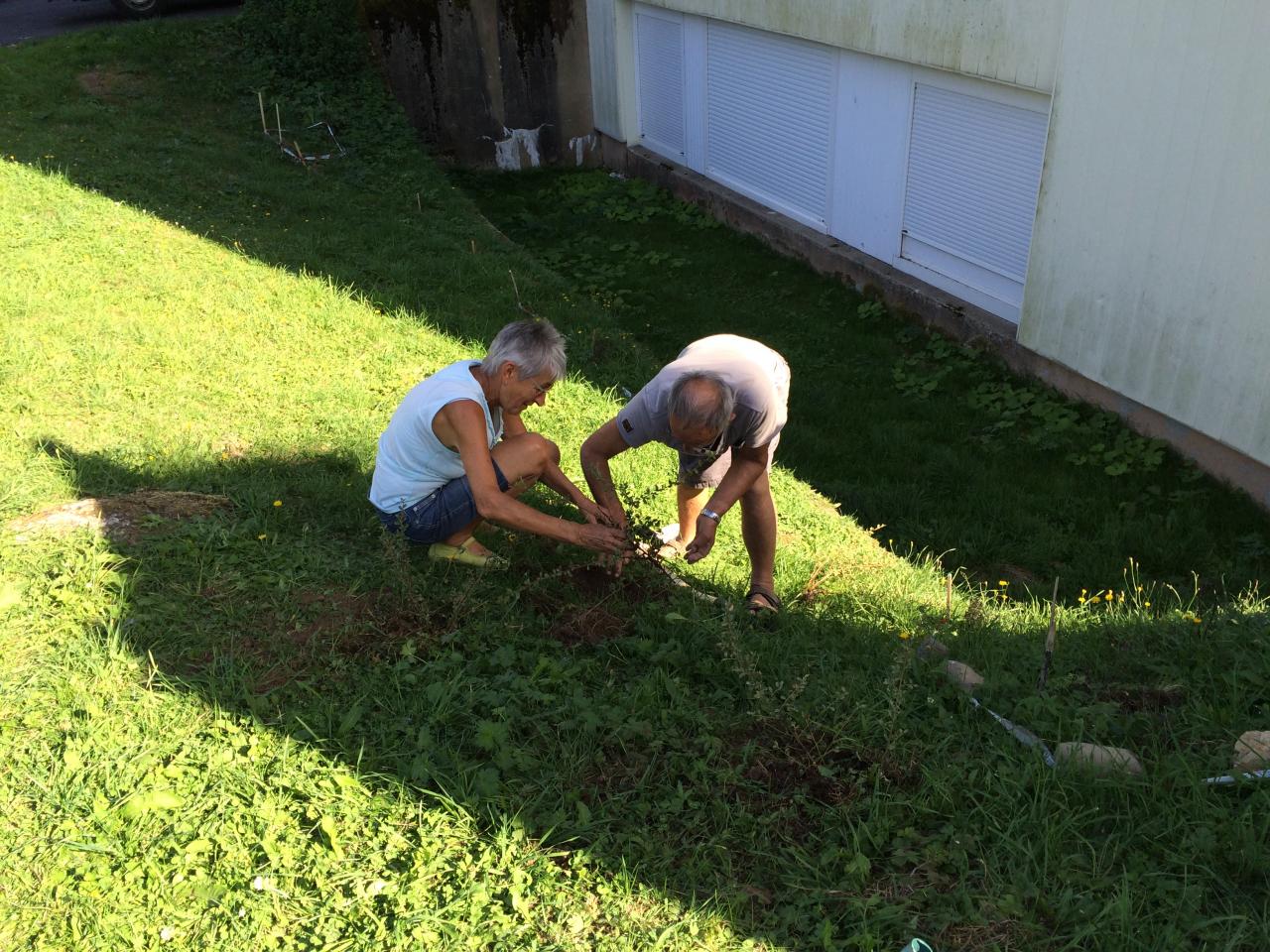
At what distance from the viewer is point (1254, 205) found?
226 inches

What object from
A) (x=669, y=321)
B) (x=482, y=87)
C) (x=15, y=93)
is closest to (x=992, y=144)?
(x=669, y=321)

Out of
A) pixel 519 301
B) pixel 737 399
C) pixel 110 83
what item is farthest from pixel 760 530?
pixel 110 83

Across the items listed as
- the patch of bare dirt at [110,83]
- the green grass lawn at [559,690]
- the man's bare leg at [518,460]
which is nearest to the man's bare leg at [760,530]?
the green grass lawn at [559,690]

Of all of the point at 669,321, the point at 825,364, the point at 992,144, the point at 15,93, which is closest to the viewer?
the point at 992,144

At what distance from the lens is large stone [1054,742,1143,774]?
3.11 metres

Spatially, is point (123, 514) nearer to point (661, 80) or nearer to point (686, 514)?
point (686, 514)

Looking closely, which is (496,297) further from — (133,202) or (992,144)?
(992,144)

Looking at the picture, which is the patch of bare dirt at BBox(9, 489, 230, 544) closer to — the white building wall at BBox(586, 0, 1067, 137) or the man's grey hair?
the man's grey hair

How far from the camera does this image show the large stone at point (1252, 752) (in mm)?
3051

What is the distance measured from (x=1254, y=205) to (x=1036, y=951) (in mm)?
4821

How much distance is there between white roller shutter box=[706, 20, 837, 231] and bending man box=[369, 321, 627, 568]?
6719 mm

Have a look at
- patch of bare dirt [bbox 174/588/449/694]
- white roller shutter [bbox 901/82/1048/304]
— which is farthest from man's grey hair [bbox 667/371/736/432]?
white roller shutter [bbox 901/82/1048/304]

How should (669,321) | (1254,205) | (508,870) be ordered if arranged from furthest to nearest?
(669,321)
(1254,205)
(508,870)

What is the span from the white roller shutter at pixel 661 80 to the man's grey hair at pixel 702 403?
31.2 ft
